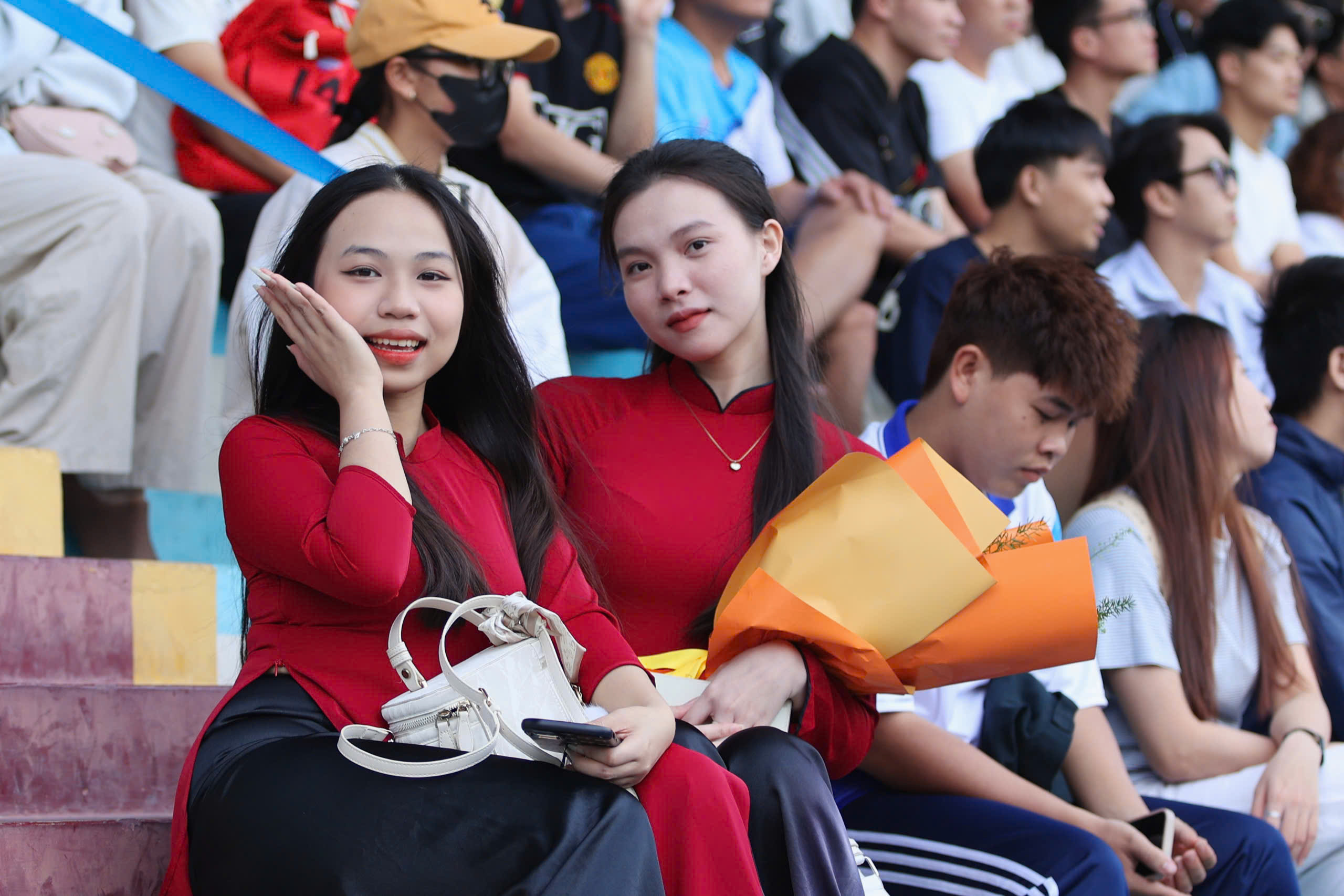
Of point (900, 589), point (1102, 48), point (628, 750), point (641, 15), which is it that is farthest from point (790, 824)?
point (1102, 48)

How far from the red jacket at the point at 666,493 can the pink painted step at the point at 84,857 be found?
73 cm

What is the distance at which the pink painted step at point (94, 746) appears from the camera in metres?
2.05

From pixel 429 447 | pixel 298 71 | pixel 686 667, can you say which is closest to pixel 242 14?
pixel 298 71

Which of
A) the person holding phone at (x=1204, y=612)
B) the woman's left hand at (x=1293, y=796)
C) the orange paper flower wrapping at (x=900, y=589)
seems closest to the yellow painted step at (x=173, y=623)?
the orange paper flower wrapping at (x=900, y=589)

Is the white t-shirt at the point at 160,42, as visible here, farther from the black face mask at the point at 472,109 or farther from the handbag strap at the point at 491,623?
the handbag strap at the point at 491,623

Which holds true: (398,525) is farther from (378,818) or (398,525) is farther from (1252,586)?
(1252,586)

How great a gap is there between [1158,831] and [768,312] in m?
1.21

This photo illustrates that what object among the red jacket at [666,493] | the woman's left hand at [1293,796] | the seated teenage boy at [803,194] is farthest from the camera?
the seated teenage boy at [803,194]

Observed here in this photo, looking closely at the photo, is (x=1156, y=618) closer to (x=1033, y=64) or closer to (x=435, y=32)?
(x=435, y=32)

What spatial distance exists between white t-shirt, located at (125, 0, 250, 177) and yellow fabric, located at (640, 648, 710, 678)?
2202 millimetres

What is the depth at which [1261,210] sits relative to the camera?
578cm

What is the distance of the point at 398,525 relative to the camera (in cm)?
169

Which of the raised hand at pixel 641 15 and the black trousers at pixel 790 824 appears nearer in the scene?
the black trousers at pixel 790 824

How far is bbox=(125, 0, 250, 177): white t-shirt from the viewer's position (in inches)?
141
